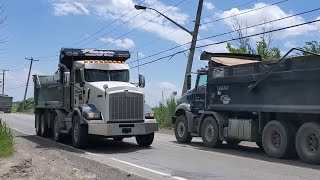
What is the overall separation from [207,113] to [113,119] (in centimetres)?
362

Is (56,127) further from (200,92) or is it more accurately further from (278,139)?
(278,139)

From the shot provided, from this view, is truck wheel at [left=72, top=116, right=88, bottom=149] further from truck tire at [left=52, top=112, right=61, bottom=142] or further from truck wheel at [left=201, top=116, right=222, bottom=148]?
truck wheel at [left=201, top=116, right=222, bottom=148]

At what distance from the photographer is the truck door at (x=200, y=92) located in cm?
1820

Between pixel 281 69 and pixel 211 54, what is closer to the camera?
pixel 281 69

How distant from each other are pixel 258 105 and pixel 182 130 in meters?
5.13

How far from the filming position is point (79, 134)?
16406 millimetres

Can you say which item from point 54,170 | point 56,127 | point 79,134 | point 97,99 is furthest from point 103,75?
point 54,170

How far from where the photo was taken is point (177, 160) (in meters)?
13.4

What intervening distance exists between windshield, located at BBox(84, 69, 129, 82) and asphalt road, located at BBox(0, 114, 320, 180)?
2.48 m

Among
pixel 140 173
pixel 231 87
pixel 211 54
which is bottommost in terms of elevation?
pixel 140 173

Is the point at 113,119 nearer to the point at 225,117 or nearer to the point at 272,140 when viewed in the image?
the point at 225,117

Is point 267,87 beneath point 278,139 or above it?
above

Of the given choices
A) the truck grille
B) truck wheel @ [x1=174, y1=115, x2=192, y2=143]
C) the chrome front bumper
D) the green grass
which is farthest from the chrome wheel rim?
the green grass

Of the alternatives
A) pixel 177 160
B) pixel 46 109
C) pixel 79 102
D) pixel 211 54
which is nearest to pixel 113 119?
pixel 79 102
